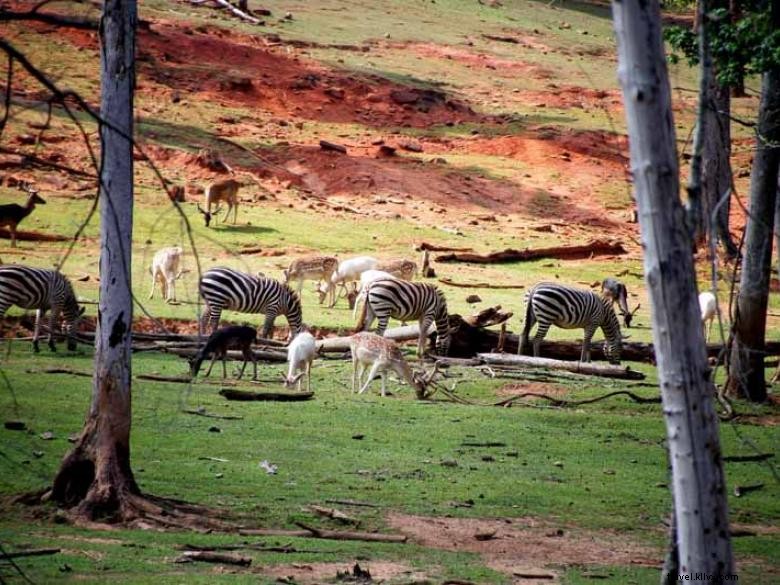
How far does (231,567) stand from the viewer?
1019 cm

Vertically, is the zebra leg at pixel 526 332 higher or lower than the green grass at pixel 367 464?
higher

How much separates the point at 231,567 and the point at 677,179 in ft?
18.8

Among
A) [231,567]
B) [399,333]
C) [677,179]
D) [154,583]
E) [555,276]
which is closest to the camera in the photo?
[677,179]

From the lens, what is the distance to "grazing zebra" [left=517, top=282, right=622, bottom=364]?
2306 centimetres

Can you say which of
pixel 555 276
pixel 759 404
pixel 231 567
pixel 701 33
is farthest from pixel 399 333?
pixel 701 33

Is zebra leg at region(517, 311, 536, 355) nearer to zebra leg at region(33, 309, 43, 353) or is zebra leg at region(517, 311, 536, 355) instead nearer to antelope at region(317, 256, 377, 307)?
antelope at region(317, 256, 377, 307)

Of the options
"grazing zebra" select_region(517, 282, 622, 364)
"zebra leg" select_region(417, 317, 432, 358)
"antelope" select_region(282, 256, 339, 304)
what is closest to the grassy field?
"antelope" select_region(282, 256, 339, 304)

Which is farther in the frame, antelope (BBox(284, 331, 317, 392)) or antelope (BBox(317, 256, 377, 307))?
antelope (BBox(317, 256, 377, 307))

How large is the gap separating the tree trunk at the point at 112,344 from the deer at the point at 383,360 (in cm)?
744

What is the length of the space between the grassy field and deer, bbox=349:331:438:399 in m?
0.39

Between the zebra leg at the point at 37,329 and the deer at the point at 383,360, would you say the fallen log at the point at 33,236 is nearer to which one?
the zebra leg at the point at 37,329

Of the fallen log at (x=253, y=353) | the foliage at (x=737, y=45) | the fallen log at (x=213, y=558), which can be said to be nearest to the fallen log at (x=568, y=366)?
the fallen log at (x=253, y=353)

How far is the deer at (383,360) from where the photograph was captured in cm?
1881

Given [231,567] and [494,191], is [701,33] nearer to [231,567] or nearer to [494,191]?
[231,567]
